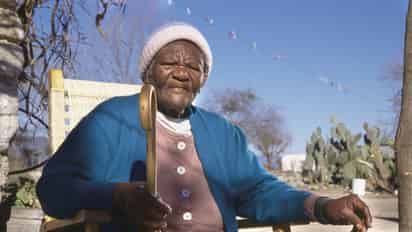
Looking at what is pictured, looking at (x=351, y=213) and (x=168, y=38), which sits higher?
(x=168, y=38)

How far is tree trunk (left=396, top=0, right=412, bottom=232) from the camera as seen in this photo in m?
1.86

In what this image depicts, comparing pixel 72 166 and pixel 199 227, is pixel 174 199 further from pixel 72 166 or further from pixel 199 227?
pixel 72 166

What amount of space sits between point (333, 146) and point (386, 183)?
1.61 metres

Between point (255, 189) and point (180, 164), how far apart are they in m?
0.29

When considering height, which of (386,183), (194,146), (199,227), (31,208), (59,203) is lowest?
(386,183)

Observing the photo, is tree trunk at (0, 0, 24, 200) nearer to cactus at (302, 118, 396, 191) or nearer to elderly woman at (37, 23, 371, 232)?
elderly woman at (37, 23, 371, 232)

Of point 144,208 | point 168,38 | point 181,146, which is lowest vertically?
point 144,208

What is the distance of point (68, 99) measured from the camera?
2.33 metres

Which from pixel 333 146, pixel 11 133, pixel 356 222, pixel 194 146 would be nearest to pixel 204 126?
pixel 194 146

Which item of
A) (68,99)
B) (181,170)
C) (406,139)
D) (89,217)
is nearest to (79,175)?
(89,217)

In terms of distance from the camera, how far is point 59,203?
121 centimetres

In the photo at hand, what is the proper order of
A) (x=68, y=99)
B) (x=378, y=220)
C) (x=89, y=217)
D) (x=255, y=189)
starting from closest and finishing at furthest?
(x=89, y=217) → (x=255, y=189) → (x=68, y=99) → (x=378, y=220)

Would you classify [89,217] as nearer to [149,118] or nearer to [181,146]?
[149,118]

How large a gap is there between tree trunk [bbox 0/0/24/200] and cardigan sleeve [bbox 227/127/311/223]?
1578 millimetres
